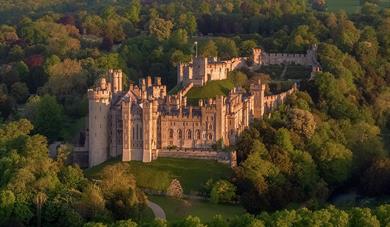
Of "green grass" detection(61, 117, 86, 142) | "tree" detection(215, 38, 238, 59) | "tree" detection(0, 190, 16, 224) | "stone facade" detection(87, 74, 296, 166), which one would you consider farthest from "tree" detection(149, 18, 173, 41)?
"tree" detection(0, 190, 16, 224)

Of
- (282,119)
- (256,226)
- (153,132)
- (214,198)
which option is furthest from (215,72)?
(256,226)

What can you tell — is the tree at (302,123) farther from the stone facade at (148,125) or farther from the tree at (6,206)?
the tree at (6,206)

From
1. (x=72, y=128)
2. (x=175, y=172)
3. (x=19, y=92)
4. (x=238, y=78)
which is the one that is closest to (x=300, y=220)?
(x=175, y=172)

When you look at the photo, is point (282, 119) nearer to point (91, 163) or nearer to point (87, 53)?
point (91, 163)

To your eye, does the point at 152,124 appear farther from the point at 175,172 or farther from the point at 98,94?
the point at 98,94

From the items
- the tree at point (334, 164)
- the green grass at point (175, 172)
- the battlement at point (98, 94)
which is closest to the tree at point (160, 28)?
the battlement at point (98, 94)

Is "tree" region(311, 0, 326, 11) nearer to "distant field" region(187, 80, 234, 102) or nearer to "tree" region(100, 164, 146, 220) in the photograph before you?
"distant field" region(187, 80, 234, 102)
